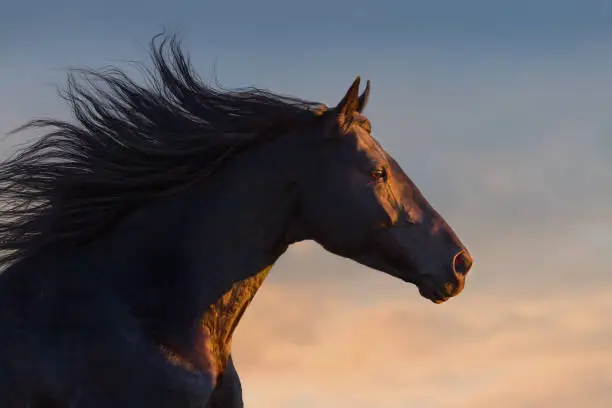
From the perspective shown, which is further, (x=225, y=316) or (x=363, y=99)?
(x=363, y=99)

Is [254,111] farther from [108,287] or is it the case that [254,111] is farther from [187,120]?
[108,287]

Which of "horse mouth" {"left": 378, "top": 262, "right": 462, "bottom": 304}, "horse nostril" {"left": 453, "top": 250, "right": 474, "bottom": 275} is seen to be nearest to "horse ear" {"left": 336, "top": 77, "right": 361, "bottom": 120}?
"horse mouth" {"left": 378, "top": 262, "right": 462, "bottom": 304}

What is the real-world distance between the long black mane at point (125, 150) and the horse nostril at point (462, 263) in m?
1.22

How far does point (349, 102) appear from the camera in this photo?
6.86 m

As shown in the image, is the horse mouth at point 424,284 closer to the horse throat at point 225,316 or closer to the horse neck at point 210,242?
the horse neck at point 210,242

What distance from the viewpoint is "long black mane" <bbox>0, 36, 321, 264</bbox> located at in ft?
22.0

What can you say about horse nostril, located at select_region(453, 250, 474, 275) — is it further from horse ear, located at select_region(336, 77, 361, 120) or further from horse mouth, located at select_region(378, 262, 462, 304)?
horse ear, located at select_region(336, 77, 361, 120)

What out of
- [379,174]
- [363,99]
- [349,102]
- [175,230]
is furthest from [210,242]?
[363,99]

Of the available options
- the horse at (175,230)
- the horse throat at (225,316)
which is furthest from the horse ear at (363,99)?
the horse throat at (225,316)

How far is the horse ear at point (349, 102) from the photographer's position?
680 centimetres

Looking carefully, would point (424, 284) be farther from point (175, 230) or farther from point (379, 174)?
point (175, 230)

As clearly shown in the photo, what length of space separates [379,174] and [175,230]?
1249mm

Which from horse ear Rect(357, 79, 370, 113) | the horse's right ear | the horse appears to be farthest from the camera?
horse ear Rect(357, 79, 370, 113)

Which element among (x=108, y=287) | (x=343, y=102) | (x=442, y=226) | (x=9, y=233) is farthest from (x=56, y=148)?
(x=442, y=226)
